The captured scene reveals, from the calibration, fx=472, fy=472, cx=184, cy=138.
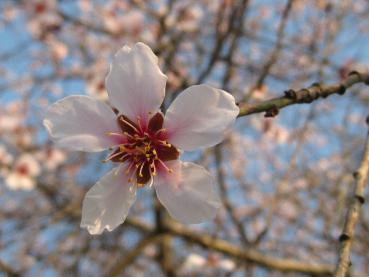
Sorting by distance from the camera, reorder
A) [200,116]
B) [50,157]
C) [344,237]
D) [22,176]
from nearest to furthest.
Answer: [344,237], [200,116], [22,176], [50,157]

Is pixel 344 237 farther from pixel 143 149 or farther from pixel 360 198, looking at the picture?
pixel 143 149

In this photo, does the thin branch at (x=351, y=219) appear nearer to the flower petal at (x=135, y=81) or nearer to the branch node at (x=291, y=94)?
the branch node at (x=291, y=94)

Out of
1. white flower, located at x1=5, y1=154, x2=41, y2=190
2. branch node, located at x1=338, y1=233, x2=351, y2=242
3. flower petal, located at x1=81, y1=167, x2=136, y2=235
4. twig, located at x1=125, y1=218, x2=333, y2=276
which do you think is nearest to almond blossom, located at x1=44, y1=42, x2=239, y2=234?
flower petal, located at x1=81, y1=167, x2=136, y2=235

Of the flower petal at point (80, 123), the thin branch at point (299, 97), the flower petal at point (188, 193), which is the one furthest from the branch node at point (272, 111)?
the flower petal at point (80, 123)

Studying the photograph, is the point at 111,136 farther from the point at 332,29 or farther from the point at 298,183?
the point at 298,183

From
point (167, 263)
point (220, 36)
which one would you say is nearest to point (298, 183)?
point (167, 263)

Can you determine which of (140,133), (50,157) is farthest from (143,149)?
(50,157)

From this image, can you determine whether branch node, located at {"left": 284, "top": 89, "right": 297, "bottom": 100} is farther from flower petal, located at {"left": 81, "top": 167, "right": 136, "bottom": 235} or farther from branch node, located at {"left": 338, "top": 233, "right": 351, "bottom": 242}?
flower petal, located at {"left": 81, "top": 167, "right": 136, "bottom": 235}
